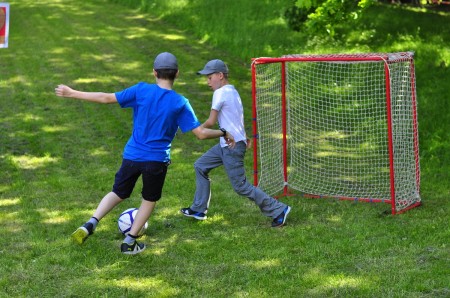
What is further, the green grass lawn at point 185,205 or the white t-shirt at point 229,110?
the white t-shirt at point 229,110

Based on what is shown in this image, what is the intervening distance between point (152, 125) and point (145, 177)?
50 centimetres


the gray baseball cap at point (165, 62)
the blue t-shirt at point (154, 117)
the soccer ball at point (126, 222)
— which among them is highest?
the gray baseball cap at point (165, 62)

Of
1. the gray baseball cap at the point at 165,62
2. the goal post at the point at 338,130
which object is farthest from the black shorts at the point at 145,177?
the goal post at the point at 338,130

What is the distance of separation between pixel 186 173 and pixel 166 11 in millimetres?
11498

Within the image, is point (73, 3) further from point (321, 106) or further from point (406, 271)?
point (406, 271)

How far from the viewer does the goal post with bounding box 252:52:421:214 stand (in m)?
9.48

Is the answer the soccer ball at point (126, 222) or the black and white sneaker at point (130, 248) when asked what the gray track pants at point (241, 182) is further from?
the black and white sneaker at point (130, 248)

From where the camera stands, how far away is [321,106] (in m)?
13.2

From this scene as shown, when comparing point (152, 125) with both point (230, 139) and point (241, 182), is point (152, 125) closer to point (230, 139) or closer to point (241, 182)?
point (230, 139)

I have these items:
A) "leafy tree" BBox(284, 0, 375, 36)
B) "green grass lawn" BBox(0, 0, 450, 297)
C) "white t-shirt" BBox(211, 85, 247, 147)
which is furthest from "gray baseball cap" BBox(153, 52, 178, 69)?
"leafy tree" BBox(284, 0, 375, 36)

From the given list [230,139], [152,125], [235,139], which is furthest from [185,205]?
[152,125]

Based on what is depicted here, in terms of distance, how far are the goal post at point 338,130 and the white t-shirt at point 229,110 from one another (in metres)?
0.97

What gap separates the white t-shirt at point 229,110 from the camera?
27.0 feet

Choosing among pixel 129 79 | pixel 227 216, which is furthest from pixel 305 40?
pixel 227 216
